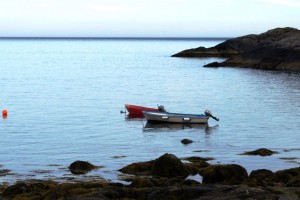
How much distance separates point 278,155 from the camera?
35.4m

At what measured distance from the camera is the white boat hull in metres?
49.5

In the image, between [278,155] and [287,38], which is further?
[287,38]

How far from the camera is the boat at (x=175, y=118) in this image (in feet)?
162

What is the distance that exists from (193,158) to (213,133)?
12.6m

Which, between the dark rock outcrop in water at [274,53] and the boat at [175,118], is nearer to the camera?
the boat at [175,118]

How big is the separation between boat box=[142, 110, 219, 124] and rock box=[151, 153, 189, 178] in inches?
852

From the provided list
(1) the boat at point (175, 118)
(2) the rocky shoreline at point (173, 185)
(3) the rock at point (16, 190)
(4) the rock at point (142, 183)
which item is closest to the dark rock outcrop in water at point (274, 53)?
(1) the boat at point (175, 118)


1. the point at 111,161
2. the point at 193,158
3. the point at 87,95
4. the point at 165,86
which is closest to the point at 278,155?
the point at 193,158

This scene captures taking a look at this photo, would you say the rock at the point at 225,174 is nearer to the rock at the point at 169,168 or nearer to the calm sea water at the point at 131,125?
the rock at the point at 169,168

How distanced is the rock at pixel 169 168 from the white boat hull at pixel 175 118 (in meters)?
21.6

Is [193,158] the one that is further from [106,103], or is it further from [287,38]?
[287,38]

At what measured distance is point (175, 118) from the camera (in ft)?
162

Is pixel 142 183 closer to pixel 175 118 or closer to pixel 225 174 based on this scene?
pixel 225 174

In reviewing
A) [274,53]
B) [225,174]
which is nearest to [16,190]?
[225,174]
